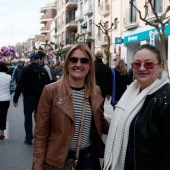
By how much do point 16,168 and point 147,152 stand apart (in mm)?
3688

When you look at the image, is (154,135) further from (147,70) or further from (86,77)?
(86,77)

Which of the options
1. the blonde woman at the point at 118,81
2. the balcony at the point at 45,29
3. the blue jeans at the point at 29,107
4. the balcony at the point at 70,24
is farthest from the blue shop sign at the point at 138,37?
the balcony at the point at 45,29

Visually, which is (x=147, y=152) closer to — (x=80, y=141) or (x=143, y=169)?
(x=143, y=169)

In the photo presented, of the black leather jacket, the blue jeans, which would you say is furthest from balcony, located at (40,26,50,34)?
the black leather jacket

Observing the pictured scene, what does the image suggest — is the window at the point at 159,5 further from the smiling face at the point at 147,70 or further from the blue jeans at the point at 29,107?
the smiling face at the point at 147,70

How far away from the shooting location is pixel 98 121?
3029 mm

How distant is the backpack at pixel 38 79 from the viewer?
23.6ft

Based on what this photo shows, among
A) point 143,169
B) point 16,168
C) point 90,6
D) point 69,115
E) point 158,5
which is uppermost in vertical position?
point 90,6

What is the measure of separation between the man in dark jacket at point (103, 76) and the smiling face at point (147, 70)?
494 cm

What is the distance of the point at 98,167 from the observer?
3133 millimetres

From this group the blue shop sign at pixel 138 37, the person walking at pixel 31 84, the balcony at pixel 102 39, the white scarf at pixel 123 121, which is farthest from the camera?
the balcony at pixel 102 39

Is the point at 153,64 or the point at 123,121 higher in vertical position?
the point at 153,64

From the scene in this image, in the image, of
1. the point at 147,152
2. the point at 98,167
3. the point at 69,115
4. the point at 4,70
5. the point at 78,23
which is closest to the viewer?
the point at 147,152

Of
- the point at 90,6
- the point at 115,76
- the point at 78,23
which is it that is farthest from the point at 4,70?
the point at 78,23
